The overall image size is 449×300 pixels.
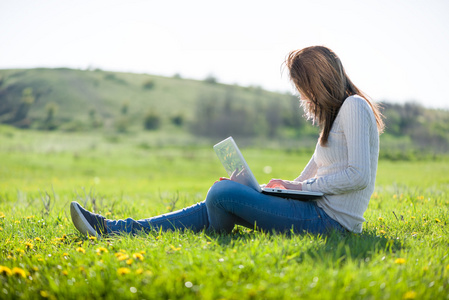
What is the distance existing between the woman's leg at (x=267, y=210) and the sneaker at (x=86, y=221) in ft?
3.26

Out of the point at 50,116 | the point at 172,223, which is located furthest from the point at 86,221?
the point at 50,116

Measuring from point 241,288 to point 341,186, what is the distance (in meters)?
1.21

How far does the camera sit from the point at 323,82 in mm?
2879

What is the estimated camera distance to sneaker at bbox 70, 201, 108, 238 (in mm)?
3109

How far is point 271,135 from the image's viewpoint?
47.7 metres

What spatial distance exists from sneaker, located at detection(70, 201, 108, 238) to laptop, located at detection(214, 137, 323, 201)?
1212 mm

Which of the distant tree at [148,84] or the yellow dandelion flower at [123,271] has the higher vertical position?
the distant tree at [148,84]

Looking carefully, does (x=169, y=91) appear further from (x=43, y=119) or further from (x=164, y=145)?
(x=164, y=145)

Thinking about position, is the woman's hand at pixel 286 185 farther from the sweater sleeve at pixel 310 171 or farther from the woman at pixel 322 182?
the sweater sleeve at pixel 310 171

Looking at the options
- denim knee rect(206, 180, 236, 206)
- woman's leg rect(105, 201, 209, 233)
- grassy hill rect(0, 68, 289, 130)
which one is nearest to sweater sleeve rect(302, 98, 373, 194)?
denim knee rect(206, 180, 236, 206)

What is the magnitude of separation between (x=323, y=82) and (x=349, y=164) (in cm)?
68

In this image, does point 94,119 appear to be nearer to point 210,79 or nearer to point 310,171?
point 210,79

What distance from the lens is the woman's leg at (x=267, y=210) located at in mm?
2887

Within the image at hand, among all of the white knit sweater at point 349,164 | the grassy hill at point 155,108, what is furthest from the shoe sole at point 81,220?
the grassy hill at point 155,108
